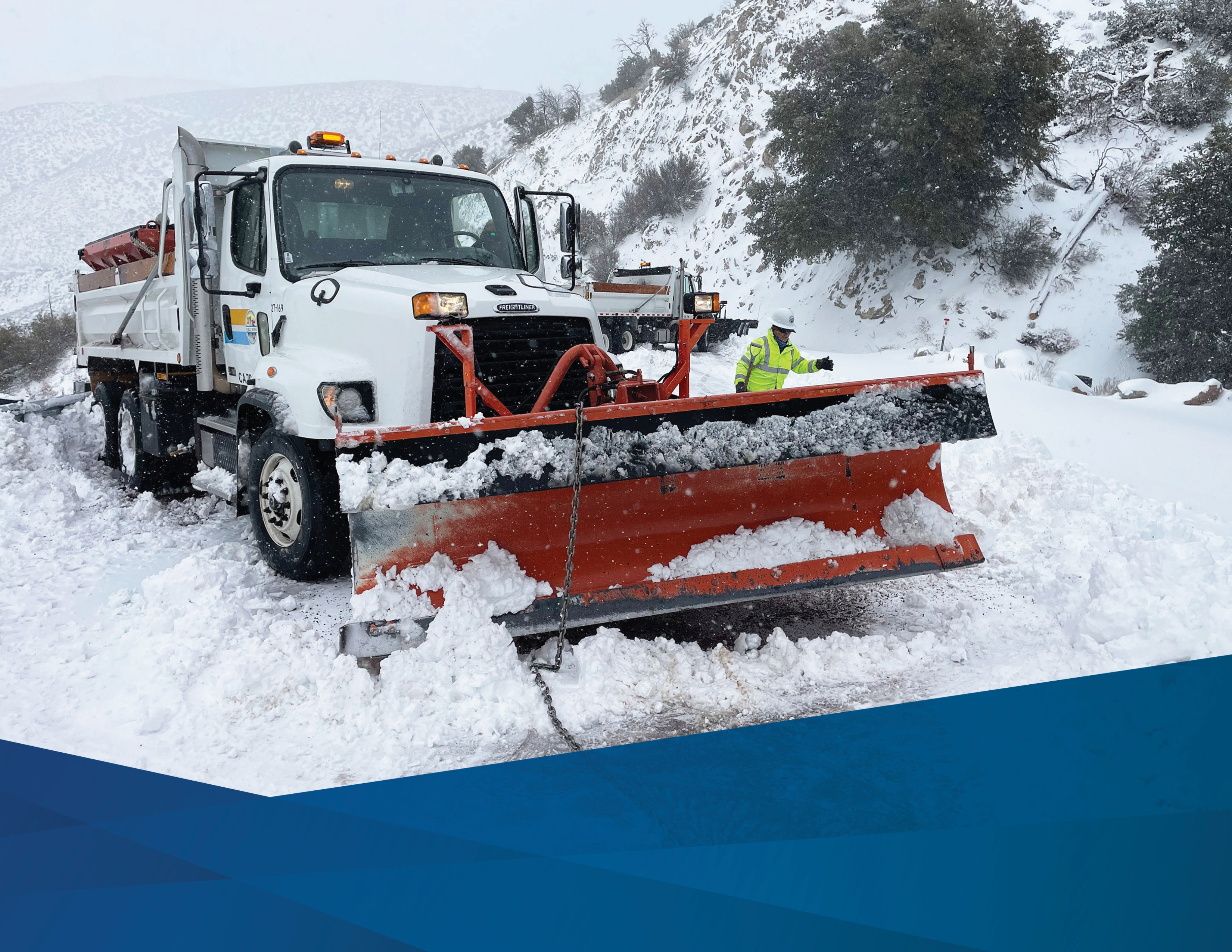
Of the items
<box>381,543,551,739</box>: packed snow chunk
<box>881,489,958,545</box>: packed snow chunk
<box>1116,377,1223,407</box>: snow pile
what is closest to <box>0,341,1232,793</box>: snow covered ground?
<box>381,543,551,739</box>: packed snow chunk

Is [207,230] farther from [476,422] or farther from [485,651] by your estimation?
[485,651]

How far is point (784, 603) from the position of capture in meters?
5.15

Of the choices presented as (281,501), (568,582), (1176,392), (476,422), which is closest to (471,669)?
(568,582)

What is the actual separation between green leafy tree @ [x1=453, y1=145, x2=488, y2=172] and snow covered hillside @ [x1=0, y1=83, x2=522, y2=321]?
9.88 ft

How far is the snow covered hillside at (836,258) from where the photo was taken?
20766 mm

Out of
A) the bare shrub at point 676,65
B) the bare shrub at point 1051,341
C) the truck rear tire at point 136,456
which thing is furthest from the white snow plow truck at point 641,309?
the bare shrub at point 676,65

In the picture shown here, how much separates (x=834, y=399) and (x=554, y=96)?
4727 cm

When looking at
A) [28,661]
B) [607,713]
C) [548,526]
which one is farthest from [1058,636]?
[28,661]

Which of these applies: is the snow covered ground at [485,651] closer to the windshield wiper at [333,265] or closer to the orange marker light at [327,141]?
the windshield wiper at [333,265]

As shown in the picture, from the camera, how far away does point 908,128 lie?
2017 centimetres

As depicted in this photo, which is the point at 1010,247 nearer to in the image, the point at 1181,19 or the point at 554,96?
the point at 1181,19

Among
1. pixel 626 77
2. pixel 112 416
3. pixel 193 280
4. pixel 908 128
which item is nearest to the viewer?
pixel 193 280

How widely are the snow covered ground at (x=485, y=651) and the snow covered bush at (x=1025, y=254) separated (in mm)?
16942

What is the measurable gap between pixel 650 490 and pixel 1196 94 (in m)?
25.0
